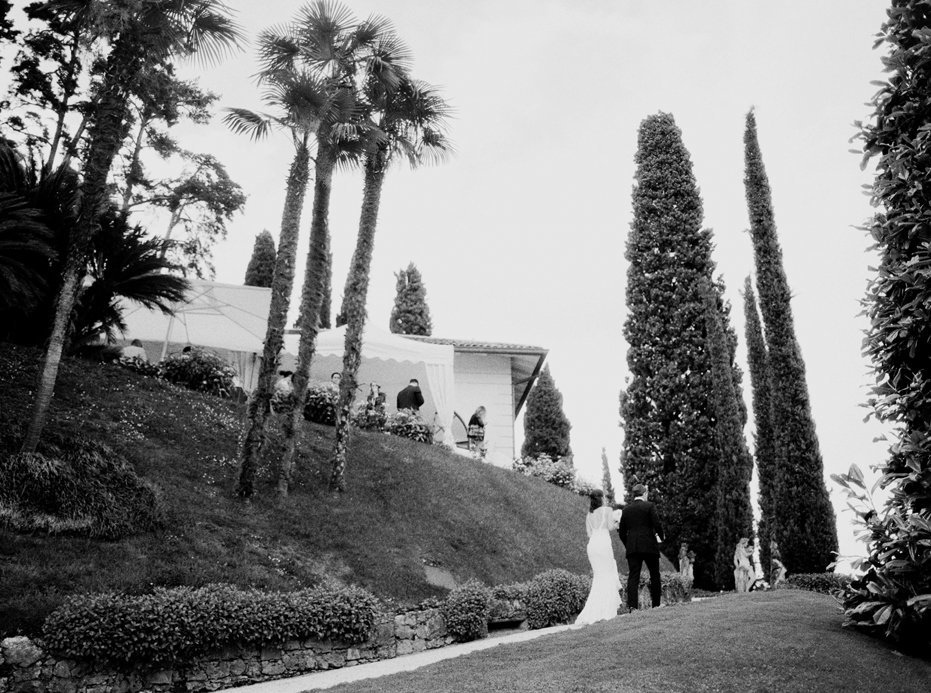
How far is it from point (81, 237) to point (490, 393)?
19604mm

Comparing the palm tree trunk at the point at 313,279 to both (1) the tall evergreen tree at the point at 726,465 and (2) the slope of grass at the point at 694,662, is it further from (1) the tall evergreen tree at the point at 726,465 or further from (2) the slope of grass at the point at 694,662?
(1) the tall evergreen tree at the point at 726,465

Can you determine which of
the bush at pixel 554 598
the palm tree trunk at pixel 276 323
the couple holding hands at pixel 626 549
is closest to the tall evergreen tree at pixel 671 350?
the bush at pixel 554 598

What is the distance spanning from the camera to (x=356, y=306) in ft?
56.2

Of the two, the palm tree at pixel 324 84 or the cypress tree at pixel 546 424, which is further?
the cypress tree at pixel 546 424

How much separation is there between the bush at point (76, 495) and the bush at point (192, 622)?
193 centimetres

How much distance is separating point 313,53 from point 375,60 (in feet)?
4.81

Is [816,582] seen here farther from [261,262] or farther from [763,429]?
[261,262]

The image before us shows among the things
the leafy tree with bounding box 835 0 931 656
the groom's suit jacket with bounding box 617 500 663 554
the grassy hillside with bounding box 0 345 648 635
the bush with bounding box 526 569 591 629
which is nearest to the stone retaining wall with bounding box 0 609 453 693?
the grassy hillside with bounding box 0 345 648 635

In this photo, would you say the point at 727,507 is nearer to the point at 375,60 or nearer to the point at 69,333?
the point at 375,60

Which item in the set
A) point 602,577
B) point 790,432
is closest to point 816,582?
point 790,432

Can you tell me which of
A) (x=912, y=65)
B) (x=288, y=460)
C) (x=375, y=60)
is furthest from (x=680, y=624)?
(x=375, y=60)

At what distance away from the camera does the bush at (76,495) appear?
34.4 feet

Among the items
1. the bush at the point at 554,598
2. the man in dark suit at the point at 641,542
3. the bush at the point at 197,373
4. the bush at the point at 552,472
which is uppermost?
the bush at the point at 197,373

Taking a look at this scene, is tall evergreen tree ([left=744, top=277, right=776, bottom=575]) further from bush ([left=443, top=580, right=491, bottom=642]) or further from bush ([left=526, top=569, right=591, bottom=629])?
bush ([left=443, top=580, right=491, bottom=642])
